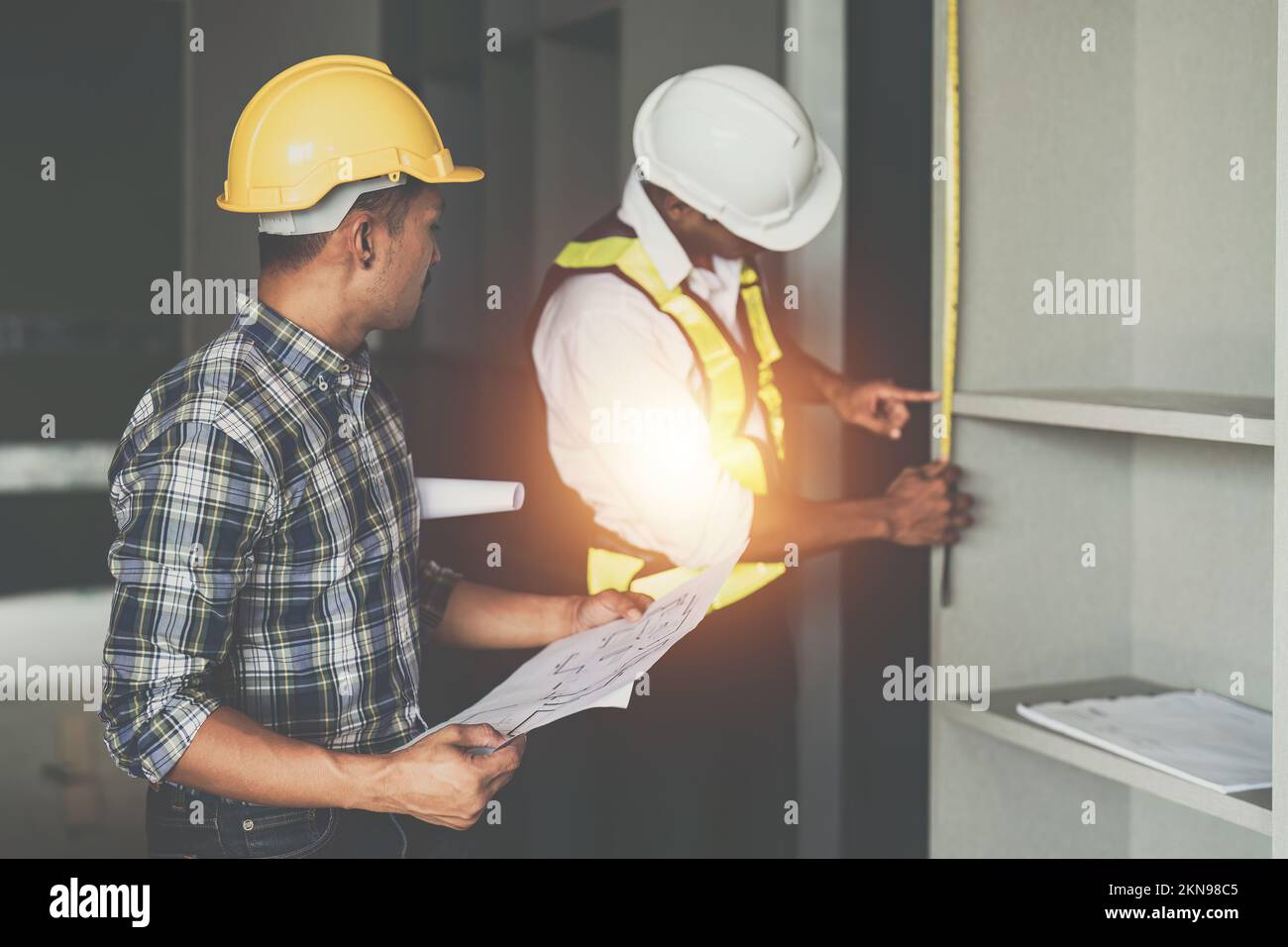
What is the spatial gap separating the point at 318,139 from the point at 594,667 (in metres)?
0.60

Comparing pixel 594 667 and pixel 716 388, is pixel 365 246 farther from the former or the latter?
pixel 716 388

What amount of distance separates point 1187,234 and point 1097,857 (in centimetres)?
94

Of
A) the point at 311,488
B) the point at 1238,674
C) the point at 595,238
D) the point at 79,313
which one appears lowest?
the point at 1238,674

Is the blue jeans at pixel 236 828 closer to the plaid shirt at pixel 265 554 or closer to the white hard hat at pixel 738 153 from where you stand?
the plaid shirt at pixel 265 554

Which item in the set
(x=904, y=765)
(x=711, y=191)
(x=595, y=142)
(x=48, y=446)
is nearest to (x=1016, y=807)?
(x=904, y=765)

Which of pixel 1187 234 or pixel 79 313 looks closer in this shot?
pixel 79 313

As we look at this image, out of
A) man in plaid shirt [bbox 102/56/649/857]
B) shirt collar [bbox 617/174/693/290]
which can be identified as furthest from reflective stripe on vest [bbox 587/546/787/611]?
shirt collar [bbox 617/174/693/290]

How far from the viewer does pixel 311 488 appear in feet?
4.30

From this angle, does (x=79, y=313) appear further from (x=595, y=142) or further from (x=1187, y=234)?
(x=1187, y=234)

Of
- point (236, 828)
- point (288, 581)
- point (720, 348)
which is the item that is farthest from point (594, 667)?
point (720, 348)

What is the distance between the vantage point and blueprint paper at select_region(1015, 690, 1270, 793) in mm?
1537

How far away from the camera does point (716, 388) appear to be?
5.93ft

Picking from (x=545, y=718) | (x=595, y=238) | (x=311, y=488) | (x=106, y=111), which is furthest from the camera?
(x=595, y=238)

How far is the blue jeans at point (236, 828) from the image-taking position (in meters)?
1.36
